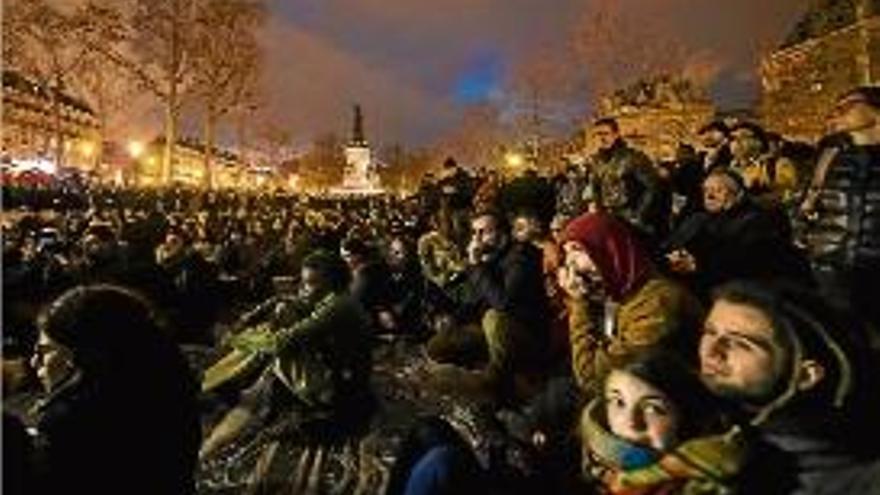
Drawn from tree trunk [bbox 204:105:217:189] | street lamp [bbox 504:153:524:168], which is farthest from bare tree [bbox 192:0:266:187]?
street lamp [bbox 504:153:524:168]

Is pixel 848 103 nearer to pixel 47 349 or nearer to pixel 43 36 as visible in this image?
Answer: pixel 47 349

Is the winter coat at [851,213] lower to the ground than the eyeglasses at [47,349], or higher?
higher

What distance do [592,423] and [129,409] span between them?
140 centimetres

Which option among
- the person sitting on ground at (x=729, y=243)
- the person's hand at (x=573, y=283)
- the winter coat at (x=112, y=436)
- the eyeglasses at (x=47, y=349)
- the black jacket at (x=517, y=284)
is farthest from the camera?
the black jacket at (x=517, y=284)

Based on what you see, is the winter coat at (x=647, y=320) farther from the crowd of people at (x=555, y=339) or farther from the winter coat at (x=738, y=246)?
the winter coat at (x=738, y=246)

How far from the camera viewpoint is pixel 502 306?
742 cm

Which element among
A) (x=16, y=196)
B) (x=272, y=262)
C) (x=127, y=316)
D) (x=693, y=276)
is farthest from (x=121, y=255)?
(x=16, y=196)

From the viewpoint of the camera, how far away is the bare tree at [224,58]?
52094mm

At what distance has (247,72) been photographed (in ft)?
184

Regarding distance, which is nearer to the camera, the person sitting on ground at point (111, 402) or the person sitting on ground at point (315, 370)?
the person sitting on ground at point (111, 402)

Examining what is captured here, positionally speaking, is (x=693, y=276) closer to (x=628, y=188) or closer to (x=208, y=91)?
(x=628, y=188)

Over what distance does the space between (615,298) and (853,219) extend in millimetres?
1918

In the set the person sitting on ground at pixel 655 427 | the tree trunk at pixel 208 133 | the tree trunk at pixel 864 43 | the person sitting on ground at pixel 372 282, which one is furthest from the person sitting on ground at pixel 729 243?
the tree trunk at pixel 208 133

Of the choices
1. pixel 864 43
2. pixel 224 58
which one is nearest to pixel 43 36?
pixel 224 58
